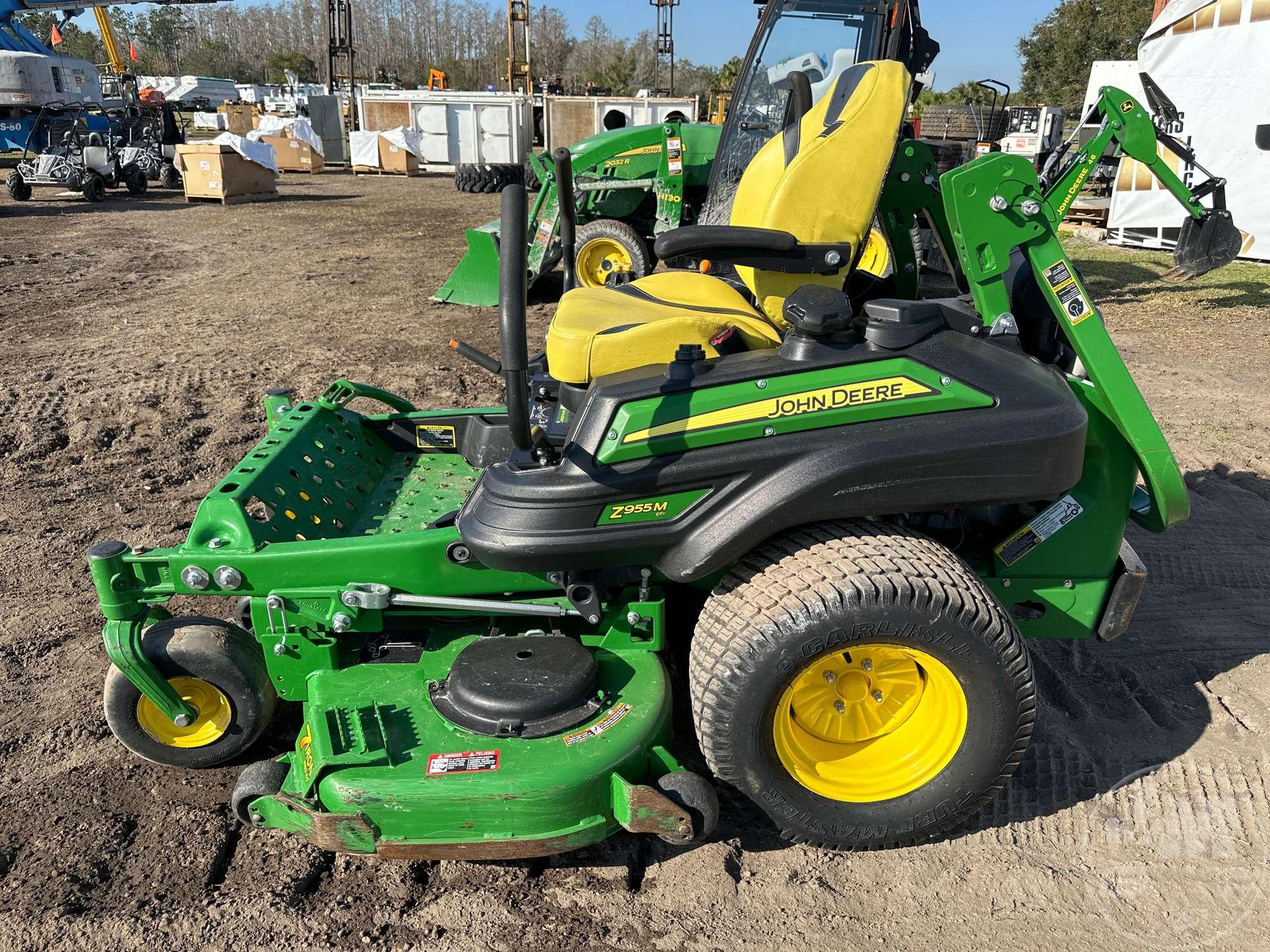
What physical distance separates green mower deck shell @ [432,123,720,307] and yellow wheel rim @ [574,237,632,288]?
0.90 ft

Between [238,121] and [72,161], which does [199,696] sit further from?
[238,121]

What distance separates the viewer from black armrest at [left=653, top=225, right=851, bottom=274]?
247 cm

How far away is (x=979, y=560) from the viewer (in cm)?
277

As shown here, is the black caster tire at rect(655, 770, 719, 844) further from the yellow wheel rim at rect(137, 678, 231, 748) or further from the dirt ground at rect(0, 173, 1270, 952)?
the yellow wheel rim at rect(137, 678, 231, 748)

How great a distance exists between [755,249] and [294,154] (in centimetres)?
2256

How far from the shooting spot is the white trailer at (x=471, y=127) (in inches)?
889

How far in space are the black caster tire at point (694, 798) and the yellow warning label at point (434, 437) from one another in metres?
1.76

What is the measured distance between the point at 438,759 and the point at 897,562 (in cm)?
116

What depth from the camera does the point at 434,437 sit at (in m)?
3.63

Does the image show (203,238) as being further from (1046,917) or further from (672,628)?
(1046,917)

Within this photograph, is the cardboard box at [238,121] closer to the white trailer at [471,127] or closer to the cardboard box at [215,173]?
the white trailer at [471,127]

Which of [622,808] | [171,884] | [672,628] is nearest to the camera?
[622,808]

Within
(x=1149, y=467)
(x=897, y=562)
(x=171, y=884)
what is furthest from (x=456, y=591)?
(x=1149, y=467)

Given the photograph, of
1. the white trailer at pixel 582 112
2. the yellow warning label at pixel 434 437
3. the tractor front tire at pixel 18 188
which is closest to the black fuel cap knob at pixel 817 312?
the yellow warning label at pixel 434 437
